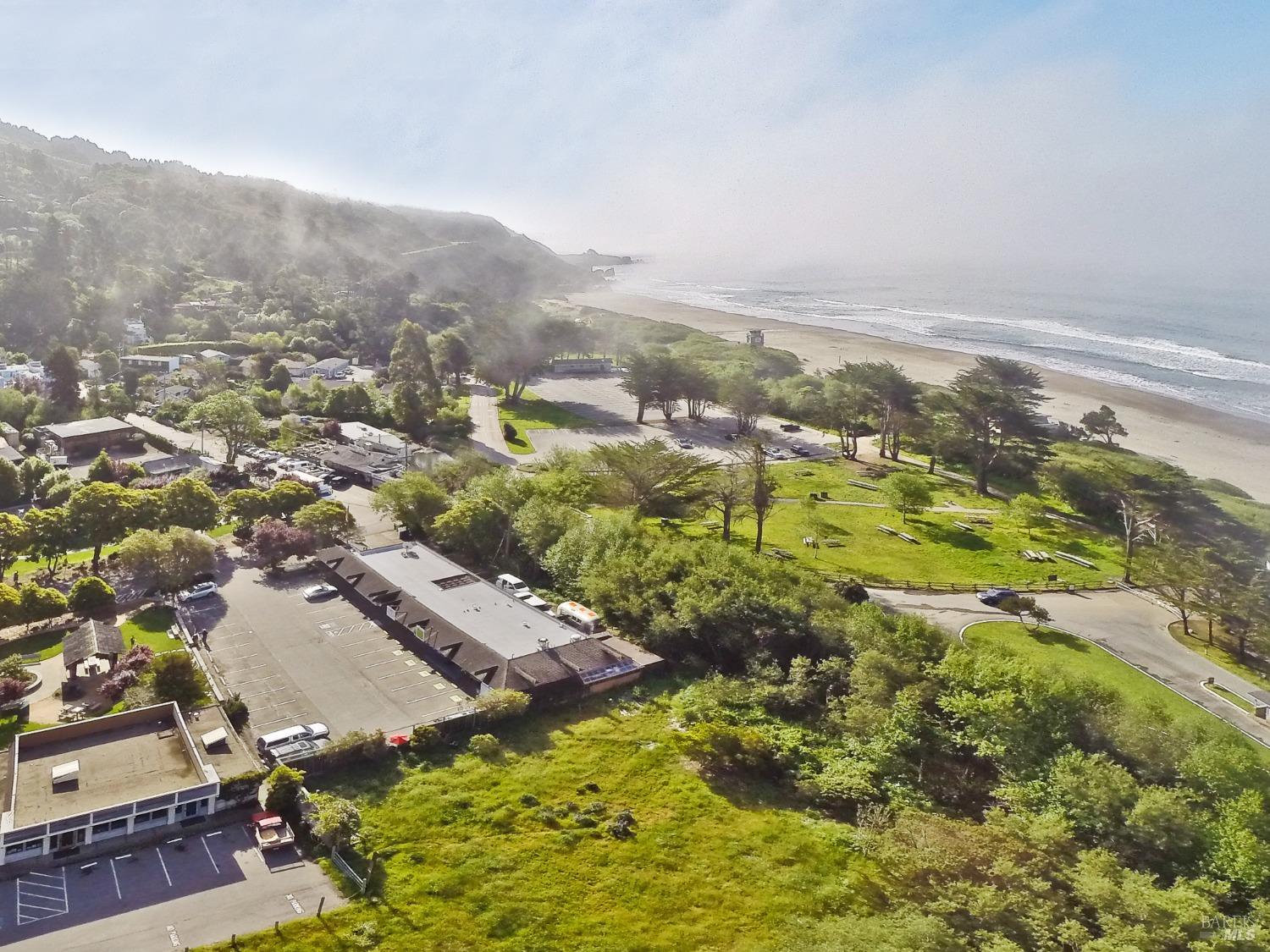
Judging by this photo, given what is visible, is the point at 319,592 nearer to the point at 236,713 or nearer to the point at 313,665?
the point at 313,665

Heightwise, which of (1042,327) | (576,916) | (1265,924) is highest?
(1042,327)

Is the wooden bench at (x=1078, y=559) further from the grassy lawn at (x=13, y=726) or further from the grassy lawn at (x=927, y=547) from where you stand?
the grassy lawn at (x=13, y=726)

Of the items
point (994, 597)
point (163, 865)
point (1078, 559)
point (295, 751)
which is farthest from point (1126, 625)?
point (163, 865)

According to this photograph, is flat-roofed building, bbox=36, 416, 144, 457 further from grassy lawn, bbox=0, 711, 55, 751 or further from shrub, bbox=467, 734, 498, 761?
shrub, bbox=467, 734, 498, 761

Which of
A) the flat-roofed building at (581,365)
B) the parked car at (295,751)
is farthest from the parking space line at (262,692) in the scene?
the flat-roofed building at (581,365)

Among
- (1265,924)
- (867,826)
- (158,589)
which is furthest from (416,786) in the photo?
(1265,924)

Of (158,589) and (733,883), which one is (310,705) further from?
(733,883)
